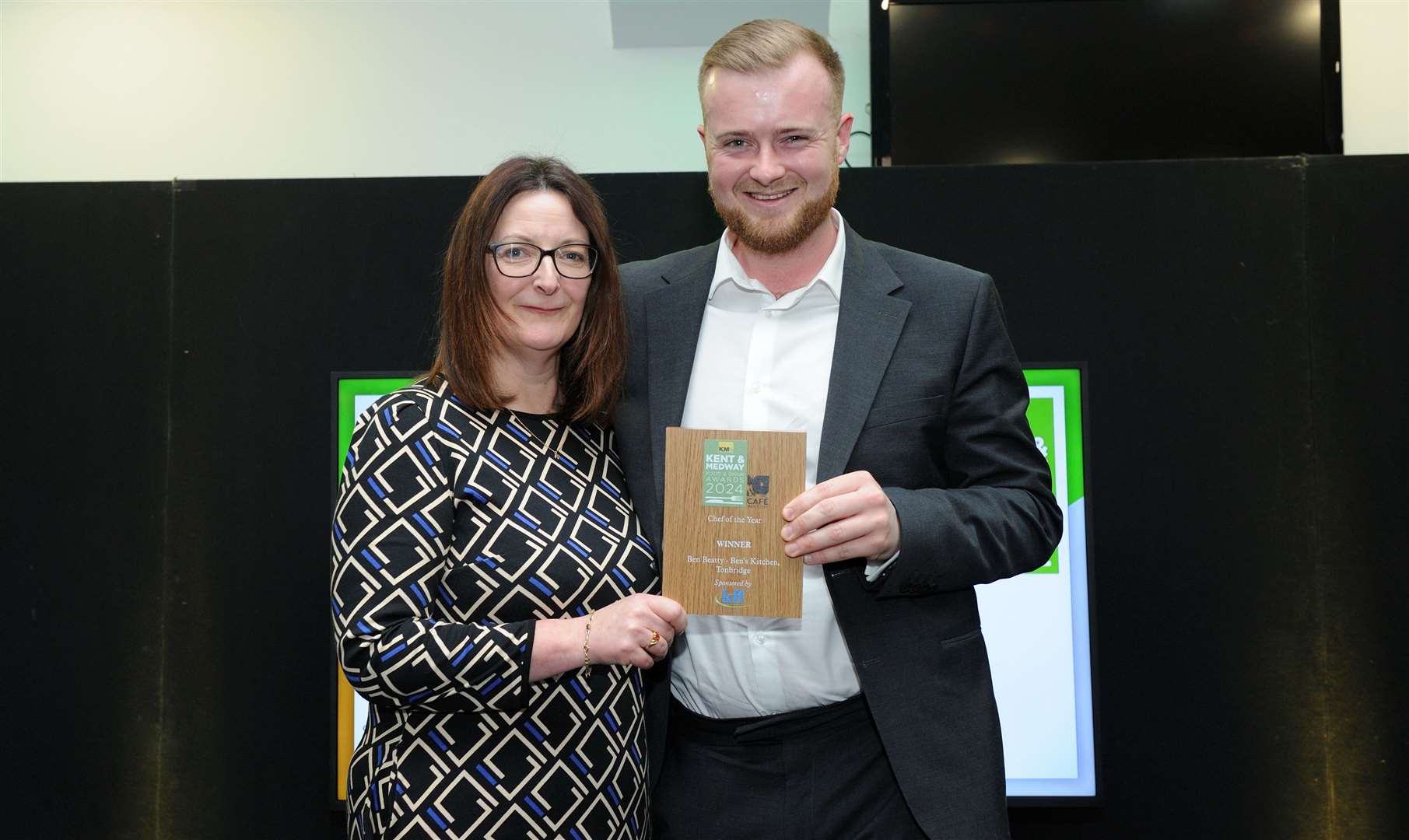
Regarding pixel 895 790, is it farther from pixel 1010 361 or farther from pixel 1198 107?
pixel 1198 107

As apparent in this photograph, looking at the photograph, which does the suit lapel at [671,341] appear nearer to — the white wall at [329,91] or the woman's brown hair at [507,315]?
the woman's brown hair at [507,315]

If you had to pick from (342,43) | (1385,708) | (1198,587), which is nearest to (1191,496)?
(1198,587)

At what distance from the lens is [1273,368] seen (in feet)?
10.7

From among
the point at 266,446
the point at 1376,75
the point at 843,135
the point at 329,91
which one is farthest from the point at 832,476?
the point at 1376,75

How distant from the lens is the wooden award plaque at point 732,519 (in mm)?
1633

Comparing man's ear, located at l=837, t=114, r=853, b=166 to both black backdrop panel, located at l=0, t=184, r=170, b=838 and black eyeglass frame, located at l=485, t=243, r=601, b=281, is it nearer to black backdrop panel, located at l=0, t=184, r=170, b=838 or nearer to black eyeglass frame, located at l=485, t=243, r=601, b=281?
black eyeglass frame, located at l=485, t=243, r=601, b=281

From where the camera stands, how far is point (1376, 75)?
427cm

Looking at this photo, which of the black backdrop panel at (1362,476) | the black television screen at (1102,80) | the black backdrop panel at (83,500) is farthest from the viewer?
the black television screen at (1102,80)

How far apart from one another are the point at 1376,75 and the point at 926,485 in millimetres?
3569

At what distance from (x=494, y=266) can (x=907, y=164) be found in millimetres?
2415

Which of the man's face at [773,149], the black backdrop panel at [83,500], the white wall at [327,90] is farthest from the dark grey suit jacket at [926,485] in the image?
the white wall at [327,90]

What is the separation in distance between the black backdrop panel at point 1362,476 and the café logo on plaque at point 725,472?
92.0 inches

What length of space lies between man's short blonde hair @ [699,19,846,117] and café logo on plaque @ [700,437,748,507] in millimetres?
695

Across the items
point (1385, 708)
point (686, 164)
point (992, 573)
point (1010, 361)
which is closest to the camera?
point (992, 573)
